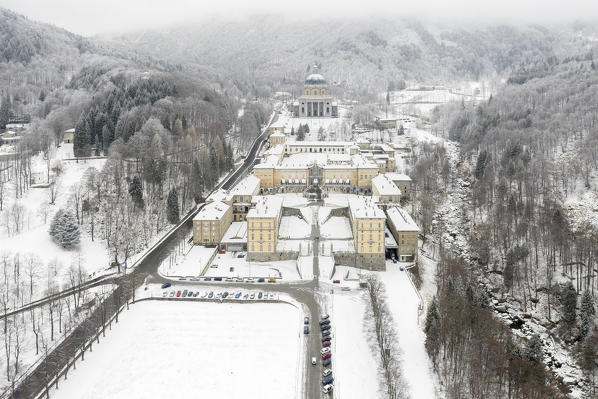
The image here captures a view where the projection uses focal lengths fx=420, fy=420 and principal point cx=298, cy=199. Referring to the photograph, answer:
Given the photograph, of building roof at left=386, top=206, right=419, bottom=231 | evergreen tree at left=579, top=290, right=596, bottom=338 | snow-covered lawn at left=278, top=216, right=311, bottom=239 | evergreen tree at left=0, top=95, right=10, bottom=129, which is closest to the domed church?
snow-covered lawn at left=278, top=216, right=311, bottom=239

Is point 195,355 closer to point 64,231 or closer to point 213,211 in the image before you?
point 213,211

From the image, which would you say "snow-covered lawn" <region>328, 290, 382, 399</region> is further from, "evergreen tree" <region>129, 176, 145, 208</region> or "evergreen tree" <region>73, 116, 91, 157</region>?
"evergreen tree" <region>73, 116, 91, 157</region>

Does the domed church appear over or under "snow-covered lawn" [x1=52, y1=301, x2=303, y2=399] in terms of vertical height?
over

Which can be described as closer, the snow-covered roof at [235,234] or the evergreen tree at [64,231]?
the evergreen tree at [64,231]

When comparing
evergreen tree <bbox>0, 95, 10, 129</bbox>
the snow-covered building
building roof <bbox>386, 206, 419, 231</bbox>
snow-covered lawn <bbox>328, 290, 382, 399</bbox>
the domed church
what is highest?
the domed church

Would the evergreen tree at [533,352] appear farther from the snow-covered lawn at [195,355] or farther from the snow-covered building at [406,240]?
the snow-covered building at [406,240]

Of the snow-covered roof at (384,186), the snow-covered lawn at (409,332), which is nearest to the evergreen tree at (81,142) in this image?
the snow-covered roof at (384,186)
